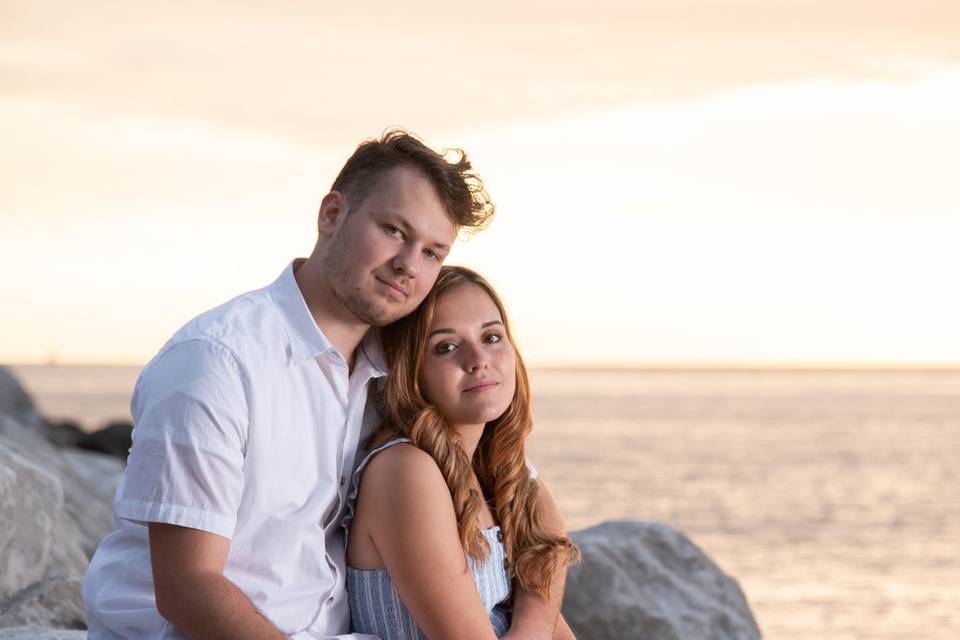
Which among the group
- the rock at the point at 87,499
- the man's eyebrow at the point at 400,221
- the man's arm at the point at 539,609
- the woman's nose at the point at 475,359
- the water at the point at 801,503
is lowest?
the water at the point at 801,503

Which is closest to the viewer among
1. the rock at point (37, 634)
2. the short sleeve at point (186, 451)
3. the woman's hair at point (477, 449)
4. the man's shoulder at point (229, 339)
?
the short sleeve at point (186, 451)

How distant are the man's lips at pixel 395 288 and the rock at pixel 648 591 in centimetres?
218

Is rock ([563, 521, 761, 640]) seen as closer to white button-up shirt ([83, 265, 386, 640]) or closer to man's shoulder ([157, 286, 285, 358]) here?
white button-up shirt ([83, 265, 386, 640])

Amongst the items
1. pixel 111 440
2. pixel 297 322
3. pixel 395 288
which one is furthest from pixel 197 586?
pixel 111 440

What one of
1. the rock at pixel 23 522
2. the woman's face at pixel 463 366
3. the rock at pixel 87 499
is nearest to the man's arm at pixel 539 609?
the woman's face at pixel 463 366

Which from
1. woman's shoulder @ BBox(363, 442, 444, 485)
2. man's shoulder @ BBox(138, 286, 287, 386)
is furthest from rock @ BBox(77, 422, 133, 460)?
man's shoulder @ BBox(138, 286, 287, 386)

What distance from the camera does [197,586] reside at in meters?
3.42

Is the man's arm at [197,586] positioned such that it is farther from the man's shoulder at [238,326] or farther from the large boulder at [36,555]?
the large boulder at [36,555]

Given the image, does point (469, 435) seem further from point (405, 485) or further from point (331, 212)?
point (331, 212)

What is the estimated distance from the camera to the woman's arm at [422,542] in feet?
12.5

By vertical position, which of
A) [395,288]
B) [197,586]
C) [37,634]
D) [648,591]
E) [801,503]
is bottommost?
[801,503]

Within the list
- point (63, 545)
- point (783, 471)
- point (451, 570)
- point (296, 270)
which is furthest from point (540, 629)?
point (783, 471)

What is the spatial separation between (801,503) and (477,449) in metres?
20.8

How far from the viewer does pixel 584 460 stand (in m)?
33.1
